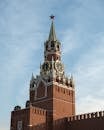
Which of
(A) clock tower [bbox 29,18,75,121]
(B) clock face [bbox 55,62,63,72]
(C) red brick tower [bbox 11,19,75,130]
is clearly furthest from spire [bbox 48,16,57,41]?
(B) clock face [bbox 55,62,63,72]

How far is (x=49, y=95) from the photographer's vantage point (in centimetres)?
Result: 4575

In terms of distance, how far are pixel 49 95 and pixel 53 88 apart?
1.05 meters

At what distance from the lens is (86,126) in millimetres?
41219

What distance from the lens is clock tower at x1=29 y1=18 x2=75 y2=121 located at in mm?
45438

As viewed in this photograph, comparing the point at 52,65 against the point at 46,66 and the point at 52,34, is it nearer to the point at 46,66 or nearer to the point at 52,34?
the point at 46,66

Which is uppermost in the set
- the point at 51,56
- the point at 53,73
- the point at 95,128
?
the point at 51,56

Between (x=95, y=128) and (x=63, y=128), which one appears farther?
(x=63, y=128)

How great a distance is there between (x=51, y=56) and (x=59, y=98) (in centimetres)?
693

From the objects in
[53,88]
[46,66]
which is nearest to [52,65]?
[46,66]

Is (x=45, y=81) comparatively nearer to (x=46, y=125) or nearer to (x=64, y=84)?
(x=64, y=84)

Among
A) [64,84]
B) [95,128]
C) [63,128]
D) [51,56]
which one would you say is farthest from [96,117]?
[51,56]

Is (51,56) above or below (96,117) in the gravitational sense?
above

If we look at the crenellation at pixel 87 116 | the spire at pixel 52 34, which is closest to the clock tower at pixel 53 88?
the spire at pixel 52 34

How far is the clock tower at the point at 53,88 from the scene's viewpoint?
45438 mm
